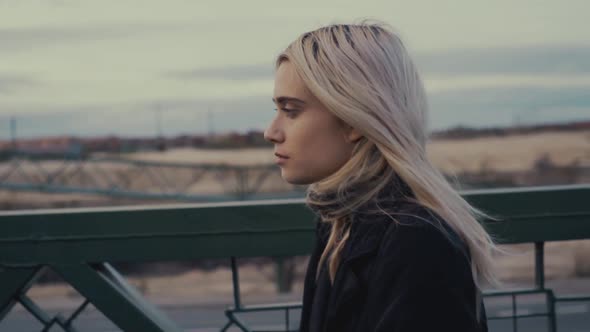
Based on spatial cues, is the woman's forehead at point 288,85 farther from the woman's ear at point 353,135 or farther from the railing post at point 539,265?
the railing post at point 539,265

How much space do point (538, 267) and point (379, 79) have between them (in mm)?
Result: 1478

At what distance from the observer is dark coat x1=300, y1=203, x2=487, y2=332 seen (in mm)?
1622

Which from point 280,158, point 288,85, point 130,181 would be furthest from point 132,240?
point 130,181

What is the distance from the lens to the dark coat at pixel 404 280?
1.62 meters

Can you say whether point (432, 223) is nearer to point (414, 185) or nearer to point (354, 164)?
point (414, 185)

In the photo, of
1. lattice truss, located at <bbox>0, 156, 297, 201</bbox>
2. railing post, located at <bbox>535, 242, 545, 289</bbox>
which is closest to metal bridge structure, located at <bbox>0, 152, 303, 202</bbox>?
lattice truss, located at <bbox>0, 156, 297, 201</bbox>

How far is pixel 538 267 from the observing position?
3012 mm

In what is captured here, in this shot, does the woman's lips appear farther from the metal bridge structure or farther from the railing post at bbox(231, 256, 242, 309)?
the metal bridge structure

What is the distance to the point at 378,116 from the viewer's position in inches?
71.5

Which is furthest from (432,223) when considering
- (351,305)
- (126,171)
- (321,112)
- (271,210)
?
(126,171)

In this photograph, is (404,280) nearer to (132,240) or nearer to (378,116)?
(378,116)

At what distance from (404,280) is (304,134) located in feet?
1.46

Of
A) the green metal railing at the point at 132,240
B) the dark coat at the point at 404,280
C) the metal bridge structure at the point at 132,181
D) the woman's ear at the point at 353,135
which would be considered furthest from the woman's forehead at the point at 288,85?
the metal bridge structure at the point at 132,181

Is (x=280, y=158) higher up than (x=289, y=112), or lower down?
lower down
